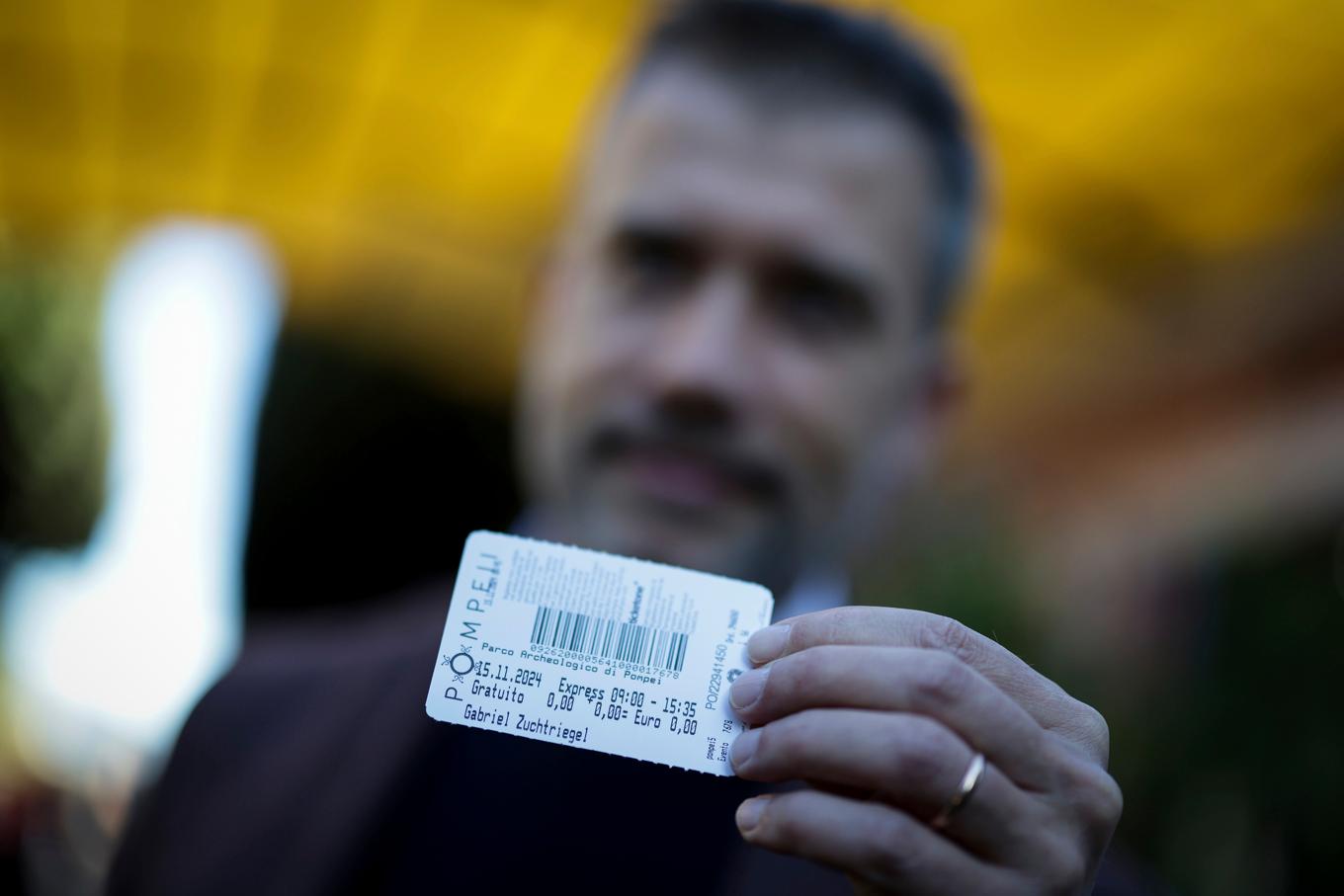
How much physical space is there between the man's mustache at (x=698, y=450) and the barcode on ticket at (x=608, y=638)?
925 millimetres

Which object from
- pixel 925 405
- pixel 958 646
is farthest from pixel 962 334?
pixel 958 646

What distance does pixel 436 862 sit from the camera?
167 cm

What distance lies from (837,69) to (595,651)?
72.1 inches

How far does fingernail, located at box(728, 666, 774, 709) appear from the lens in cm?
81

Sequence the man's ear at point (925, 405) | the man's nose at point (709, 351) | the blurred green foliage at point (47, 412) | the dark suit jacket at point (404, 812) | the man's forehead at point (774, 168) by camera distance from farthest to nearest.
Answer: the blurred green foliage at point (47, 412)
the man's ear at point (925, 405)
the man's forehead at point (774, 168)
the man's nose at point (709, 351)
the dark suit jacket at point (404, 812)

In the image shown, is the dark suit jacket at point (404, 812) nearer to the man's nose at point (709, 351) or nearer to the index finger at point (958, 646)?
the man's nose at point (709, 351)

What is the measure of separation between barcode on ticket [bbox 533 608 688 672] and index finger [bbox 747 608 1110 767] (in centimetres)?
11

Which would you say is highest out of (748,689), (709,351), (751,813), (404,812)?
(709,351)

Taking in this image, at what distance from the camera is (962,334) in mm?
6309

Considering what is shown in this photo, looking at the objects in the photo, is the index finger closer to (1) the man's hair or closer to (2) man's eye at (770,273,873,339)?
(2) man's eye at (770,273,873,339)

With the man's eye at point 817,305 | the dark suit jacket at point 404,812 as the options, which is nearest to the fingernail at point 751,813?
the dark suit jacket at point 404,812

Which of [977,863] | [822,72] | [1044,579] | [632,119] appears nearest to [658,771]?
[977,863]

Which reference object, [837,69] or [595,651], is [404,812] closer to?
[595,651]

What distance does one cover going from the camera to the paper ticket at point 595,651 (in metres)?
0.86
